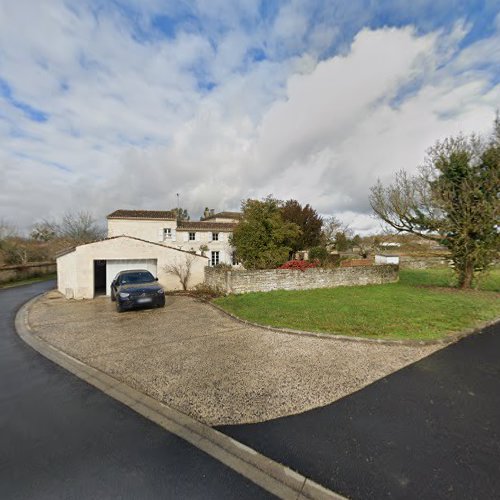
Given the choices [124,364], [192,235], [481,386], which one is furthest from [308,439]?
[192,235]

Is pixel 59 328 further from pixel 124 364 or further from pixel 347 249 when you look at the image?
pixel 347 249

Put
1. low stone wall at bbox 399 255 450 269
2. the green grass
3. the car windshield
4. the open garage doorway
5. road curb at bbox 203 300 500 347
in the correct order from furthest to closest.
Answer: low stone wall at bbox 399 255 450 269
the green grass
the open garage doorway
the car windshield
road curb at bbox 203 300 500 347

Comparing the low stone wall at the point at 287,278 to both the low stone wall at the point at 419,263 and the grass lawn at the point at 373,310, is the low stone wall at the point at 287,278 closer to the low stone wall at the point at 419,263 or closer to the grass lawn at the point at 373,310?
the grass lawn at the point at 373,310

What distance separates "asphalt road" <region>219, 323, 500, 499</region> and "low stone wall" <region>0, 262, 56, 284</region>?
2390 cm

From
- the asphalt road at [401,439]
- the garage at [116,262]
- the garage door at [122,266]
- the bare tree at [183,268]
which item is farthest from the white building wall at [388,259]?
the asphalt road at [401,439]

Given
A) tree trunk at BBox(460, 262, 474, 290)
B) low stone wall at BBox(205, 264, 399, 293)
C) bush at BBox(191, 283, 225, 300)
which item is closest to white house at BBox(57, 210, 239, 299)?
bush at BBox(191, 283, 225, 300)

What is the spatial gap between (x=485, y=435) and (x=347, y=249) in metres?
31.3

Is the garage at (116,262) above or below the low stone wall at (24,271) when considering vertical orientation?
above

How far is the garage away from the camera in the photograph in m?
11.9

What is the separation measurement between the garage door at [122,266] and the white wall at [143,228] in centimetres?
1308

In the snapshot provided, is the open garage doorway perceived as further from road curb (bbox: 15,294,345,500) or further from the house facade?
road curb (bbox: 15,294,345,500)

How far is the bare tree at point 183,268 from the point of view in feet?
43.9

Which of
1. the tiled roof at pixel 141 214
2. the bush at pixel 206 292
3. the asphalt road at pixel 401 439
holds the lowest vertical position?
the bush at pixel 206 292

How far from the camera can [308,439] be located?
9.14ft
